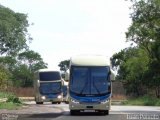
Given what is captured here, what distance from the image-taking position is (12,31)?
7250 cm

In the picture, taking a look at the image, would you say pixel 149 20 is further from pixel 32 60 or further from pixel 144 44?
pixel 32 60

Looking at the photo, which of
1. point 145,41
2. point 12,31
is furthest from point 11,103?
point 12,31

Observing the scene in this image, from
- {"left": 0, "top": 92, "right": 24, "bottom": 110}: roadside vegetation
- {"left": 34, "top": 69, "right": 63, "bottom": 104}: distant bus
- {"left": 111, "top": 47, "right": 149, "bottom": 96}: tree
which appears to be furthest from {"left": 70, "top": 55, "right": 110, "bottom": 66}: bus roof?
{"left": 111, "top": 47, "right": 149, "bottom": 96}: tree

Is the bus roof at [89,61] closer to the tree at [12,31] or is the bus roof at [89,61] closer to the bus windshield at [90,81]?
the bus windshield at [90,81]

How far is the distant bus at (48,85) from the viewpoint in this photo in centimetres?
5519

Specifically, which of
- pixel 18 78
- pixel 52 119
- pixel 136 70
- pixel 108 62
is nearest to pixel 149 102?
pixel 136 70

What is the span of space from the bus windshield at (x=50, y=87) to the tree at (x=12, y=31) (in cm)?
1585

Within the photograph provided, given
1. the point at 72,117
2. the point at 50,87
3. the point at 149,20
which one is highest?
the point at 149,20

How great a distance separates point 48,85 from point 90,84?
24.0m

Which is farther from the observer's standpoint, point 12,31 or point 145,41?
point 12,31

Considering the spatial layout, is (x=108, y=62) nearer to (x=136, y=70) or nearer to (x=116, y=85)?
(x=136, y=70)

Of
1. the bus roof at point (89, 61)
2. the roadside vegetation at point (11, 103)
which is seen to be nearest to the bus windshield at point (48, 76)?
the roadside vegetation at point (11, 103)

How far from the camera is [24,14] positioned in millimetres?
76125

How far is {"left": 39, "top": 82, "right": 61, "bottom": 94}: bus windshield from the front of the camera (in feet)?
184
